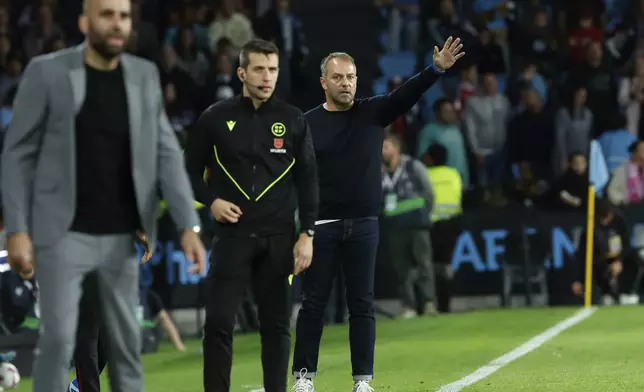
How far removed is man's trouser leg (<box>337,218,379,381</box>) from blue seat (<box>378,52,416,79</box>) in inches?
511

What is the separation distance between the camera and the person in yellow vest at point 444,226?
18.4m

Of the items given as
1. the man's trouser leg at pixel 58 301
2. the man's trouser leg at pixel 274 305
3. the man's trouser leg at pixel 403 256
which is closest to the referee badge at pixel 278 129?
the man's trouser leg at pixel 274 305

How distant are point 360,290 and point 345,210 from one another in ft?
1.77

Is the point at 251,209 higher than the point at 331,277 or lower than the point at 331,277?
higher

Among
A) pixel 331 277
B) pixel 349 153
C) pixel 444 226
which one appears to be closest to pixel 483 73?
pixel 444 226

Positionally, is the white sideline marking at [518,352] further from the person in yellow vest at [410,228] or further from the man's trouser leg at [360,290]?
the person in yellow vest at [410,228]

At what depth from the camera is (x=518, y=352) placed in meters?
13.0

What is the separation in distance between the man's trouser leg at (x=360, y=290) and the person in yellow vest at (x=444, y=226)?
8604mm

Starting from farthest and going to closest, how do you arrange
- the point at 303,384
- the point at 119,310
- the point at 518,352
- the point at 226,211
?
the point at 518,352 → the point at 303,384 → the point at 226,211 → the point at 119,310

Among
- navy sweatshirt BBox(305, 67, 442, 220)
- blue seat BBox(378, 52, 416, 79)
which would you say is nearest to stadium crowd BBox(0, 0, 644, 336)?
blue seat BBox(378, 52, 416, 79)

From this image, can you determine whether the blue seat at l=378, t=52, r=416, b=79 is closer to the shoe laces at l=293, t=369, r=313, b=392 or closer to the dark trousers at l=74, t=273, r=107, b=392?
the shoe laces at l=293, t=369, r=313, b=392

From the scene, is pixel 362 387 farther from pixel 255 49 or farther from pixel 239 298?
pixel 255 49

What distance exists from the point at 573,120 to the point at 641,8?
2.92 meters

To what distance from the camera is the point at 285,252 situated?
8.68 m
